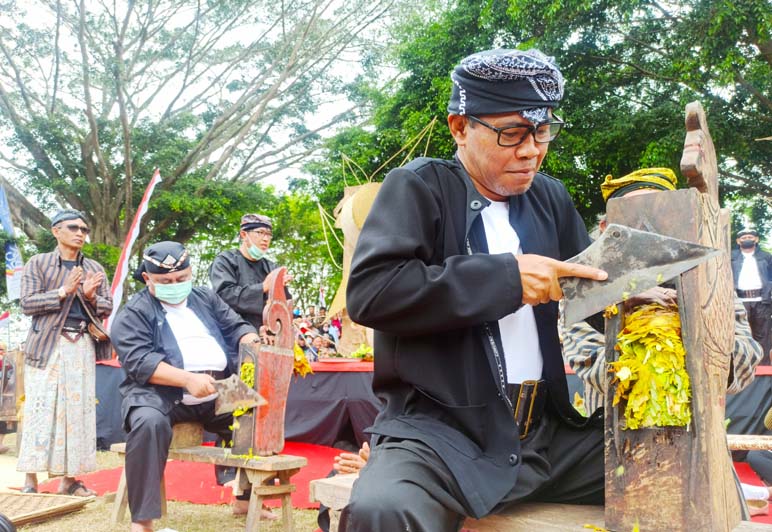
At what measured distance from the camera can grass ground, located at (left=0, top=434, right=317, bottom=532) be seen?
181 inches

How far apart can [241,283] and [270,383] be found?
73.9 inches

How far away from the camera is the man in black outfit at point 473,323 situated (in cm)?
180

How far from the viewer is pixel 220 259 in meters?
6.18

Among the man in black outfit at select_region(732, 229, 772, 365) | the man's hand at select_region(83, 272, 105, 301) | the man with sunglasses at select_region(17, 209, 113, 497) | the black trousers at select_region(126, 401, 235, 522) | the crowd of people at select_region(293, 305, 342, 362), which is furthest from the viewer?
the crowd of people at select_region(293, 305, 342, 362)

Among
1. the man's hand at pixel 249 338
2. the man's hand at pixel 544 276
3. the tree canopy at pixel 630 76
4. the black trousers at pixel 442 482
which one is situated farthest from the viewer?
the tree canopy at pixel 630 76

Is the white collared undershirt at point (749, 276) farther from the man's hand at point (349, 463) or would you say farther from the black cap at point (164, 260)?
the man's hand at point (349, 463)

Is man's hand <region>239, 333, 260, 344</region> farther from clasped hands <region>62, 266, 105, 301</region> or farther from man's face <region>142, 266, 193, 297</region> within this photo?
clasped hands <region>62, 266, 105, 301</region>

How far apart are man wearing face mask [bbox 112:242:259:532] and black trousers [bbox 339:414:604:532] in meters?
2.60

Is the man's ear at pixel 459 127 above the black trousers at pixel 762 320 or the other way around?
above

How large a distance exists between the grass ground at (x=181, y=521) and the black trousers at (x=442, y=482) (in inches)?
111

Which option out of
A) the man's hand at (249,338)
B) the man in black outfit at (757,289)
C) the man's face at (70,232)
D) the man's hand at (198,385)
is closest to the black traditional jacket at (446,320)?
the man's hand at (198,385)

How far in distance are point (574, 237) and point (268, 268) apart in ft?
14.6

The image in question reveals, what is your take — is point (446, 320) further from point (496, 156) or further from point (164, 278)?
point (164, 278)

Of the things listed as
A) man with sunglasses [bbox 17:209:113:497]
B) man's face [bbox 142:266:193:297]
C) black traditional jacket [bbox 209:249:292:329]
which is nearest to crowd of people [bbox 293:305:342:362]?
black traditional jacket [bbox 209:249:292:329]
